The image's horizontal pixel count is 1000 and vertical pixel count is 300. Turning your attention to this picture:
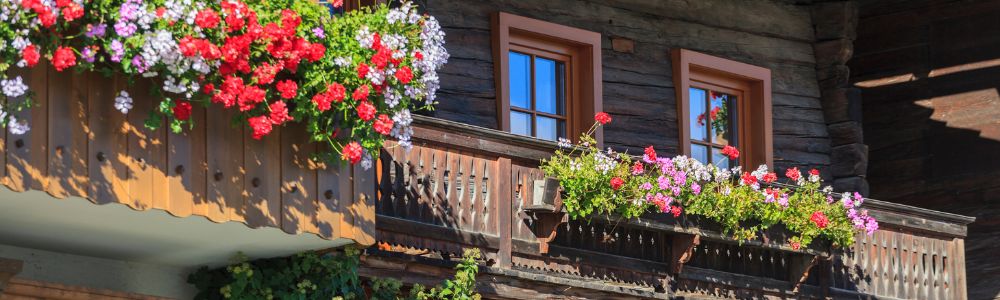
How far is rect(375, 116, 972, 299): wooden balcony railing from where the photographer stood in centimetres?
1088

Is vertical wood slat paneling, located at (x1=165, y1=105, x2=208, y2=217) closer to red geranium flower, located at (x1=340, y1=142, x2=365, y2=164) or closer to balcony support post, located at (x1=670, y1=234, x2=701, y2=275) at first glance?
red geranium flower, located at (x1=340, y1=142, x2=365, y2=164)

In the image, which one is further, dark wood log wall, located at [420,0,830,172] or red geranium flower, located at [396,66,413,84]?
dark wood log wall, located at [420,0,830,172]

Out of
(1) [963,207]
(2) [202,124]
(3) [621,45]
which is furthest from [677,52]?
(2) [202,124]

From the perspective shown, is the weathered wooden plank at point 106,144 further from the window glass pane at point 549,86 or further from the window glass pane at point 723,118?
the window glass pane at point 723,118

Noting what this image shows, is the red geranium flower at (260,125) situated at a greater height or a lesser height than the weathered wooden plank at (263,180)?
greater

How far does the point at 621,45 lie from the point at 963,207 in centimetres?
456

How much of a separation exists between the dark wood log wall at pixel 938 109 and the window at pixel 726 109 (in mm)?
2818

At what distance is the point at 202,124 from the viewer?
906 cm

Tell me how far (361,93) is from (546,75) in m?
4.34

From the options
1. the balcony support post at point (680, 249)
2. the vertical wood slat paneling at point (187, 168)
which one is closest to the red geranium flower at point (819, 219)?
the balcony support post at point (680, 249)

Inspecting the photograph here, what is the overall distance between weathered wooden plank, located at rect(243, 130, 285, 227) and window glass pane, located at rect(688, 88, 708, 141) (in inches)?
228

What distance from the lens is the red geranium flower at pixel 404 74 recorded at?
940cm

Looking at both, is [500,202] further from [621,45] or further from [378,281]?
[621,45]

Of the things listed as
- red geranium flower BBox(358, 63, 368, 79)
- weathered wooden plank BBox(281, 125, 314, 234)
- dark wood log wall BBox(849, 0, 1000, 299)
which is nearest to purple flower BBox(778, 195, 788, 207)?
weathered wooden plank BBox(281, 125, 314, 234)
